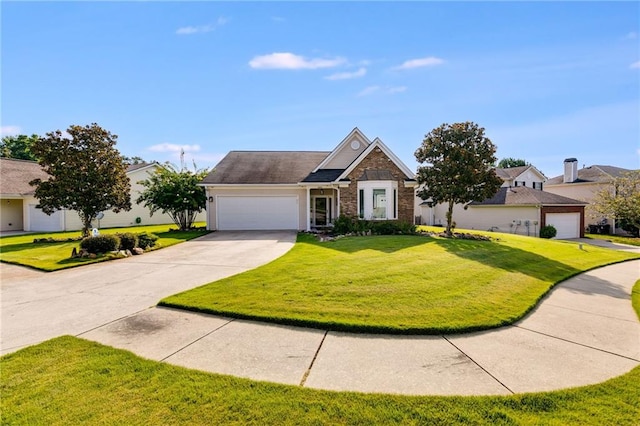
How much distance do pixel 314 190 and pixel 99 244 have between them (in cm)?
1283

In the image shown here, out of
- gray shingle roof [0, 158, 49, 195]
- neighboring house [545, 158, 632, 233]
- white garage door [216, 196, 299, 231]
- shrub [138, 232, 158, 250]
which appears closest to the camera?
shrub [138, 232, 158, 250]

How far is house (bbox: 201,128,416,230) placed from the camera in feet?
57.4

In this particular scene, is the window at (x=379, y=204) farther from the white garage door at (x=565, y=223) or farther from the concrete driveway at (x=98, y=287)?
the white garage door at (x=565, y=223)

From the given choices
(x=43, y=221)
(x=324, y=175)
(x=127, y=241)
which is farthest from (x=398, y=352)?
(x=43, y=221)

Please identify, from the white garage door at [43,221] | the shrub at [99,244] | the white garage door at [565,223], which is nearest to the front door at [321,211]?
the shrub at [99,244]

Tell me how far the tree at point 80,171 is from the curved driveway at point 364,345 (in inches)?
387

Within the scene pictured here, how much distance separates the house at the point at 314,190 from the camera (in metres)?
17.5

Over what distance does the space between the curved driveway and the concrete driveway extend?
0.13 ft

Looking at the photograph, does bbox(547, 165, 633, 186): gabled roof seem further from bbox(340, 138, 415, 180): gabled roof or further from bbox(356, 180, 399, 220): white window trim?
bbox(356, 180, 399, 220): white window trim

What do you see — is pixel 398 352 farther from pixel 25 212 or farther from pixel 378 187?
pixel 25 212

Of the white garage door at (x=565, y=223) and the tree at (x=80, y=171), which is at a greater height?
the tree at (x=80, y=171)

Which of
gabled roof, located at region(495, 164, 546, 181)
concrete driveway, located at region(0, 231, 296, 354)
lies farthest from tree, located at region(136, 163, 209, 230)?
gabled roof, located at region(495, 164, 546, 181)

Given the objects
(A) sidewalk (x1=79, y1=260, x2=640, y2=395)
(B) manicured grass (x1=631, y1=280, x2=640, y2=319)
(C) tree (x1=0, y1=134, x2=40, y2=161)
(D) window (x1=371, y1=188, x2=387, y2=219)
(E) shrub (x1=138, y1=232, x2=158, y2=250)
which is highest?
(C) tree (x1=0, y1=134, x2=40, y2=161)

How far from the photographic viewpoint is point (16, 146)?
42781 mm
